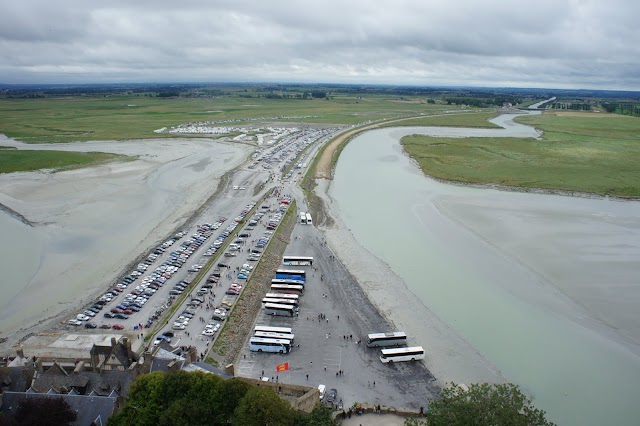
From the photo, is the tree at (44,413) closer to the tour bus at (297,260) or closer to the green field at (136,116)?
the tour bus at (297,260)

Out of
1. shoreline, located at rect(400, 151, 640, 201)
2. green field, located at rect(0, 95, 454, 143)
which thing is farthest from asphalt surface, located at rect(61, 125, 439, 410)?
green field, located at rect(0, 95, 454, 143)

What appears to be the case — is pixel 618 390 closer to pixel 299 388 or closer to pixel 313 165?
pixel 299 388

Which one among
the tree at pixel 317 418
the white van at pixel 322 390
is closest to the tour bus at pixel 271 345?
the white van at pixel 322 390

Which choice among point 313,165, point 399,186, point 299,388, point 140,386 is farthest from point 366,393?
point 313,165

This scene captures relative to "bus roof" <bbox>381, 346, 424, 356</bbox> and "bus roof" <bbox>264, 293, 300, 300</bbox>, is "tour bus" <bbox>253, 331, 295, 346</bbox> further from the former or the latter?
"bus roof" <bbox>381, 346, 424, 356</bbox>

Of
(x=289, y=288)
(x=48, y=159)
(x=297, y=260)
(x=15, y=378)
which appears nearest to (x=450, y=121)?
(x=48, y=159)
